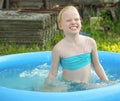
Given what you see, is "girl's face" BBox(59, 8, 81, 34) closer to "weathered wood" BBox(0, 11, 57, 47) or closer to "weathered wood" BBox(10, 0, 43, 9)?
"weathered wood" BBox(0, 11, 57, 47)

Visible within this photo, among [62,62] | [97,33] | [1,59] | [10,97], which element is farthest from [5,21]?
[10,97]

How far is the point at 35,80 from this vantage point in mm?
4250

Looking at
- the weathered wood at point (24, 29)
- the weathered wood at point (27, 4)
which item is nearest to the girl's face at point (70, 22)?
the weathered wood at point (24, 29)

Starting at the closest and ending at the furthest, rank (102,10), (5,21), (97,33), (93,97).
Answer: (93,97) → (5,21) → (97,33) → (102,10)

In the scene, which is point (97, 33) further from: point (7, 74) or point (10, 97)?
point (10, 97)

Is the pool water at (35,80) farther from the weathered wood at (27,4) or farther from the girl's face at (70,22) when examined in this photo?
the weathered wood at (27,4)

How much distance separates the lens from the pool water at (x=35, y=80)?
3.61 meters

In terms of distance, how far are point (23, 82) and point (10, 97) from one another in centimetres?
124

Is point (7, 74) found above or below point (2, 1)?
below

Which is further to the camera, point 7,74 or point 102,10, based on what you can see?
point 102,10

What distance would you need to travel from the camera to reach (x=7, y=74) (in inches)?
177

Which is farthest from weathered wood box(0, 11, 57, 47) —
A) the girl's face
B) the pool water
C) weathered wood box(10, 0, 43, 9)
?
the girl's face

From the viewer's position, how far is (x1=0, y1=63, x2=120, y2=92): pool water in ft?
11.8

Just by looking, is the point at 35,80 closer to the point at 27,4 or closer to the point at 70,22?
the point at 70,22
